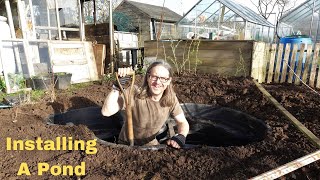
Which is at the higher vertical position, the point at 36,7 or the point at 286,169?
the point at 36,7

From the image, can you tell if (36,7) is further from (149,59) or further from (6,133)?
(6,133)

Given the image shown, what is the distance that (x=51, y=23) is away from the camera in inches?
266

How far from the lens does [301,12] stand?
12727 mm

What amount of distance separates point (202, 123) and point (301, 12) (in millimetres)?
12644

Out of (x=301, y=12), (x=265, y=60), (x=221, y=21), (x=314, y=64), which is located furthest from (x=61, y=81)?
(x=301, y=12)

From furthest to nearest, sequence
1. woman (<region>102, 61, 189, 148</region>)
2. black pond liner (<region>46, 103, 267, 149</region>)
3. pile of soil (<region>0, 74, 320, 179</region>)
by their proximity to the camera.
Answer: black pond liner (<region>46, 103, 267, 149</region>)
woman (<region>102, 61, 189, 148</region>)
pile of soil (<region>0, 74, 320, 179</region>)

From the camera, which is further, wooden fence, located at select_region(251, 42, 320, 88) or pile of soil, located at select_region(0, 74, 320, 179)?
wooden fence, located at select_region(251, 42, 320, 88)

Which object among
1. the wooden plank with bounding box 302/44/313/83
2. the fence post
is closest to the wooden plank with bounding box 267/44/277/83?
the fence post

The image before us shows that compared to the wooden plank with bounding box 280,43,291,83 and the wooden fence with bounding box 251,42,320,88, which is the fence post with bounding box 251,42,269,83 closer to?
the wooden fence with bounding box 251,42,320,88

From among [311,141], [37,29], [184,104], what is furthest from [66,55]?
[311,141]

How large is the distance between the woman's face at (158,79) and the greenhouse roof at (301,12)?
12.6 m

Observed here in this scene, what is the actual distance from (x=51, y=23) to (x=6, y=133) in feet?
17.9

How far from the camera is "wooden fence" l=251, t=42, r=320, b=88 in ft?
16.1

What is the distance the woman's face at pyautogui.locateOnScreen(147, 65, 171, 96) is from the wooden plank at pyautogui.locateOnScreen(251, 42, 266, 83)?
10.9ft
